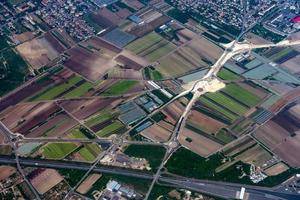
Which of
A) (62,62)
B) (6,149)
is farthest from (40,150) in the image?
(62,62)

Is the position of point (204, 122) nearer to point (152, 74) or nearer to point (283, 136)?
point (283, 136)

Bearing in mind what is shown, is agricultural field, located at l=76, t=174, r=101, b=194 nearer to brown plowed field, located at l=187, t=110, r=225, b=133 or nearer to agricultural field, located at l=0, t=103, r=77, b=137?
agricultural field, located at l=0, t=103, r=77, b=137

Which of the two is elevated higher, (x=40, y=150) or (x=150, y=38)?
(x=150, y=38)

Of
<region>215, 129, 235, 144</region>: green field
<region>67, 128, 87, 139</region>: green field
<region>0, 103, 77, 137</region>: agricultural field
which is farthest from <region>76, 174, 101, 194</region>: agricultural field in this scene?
<region>215, 129, 235, 144</region>: green field

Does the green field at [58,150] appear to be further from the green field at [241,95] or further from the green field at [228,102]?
the green field at [241,95]

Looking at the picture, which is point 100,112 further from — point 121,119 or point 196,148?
point 196,148

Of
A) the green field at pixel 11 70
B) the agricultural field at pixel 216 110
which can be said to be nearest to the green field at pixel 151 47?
the agricultural field at pixel 216 110

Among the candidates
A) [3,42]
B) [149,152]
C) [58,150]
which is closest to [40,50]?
[3,42]
